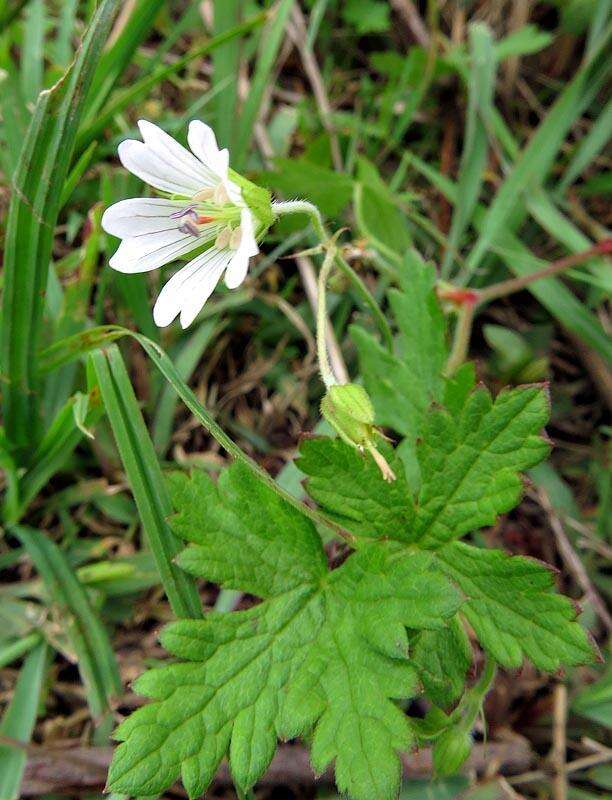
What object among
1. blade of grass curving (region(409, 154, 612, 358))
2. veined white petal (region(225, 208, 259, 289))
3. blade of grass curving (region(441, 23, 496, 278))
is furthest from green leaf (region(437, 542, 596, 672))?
blade of grass curving (region(441, 23, 496, 278))

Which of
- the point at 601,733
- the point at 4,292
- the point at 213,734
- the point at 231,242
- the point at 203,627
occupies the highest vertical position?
the point at 4,292

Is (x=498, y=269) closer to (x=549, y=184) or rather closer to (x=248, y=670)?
(x=549, y=184)

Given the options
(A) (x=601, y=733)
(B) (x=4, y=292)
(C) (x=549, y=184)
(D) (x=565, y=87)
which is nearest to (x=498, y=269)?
(C) (x=549, y=184)

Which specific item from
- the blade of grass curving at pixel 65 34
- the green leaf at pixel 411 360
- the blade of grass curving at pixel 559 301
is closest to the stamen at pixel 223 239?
the green leaf at pixel 411 360

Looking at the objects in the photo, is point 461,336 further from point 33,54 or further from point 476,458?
point 33,54

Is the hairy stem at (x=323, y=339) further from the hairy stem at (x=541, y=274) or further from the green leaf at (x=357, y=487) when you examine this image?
the hairy stem at (x=541, y=274)

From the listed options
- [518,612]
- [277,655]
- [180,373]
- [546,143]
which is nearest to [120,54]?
[180,373]

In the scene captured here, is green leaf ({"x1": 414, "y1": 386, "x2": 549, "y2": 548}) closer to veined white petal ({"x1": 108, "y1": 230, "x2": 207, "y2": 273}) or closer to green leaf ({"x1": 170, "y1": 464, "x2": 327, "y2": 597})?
green leaf ({"x1": 170, "y1": 464, "x2": 327, "y2": 597})
